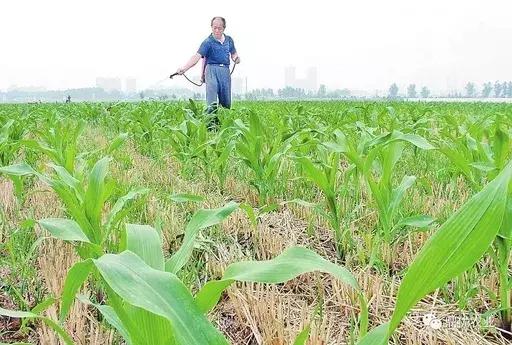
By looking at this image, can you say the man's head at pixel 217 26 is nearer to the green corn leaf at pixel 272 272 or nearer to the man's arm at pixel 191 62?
the man's arm at pixel 191 62

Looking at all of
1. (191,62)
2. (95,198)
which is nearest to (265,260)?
(95,198)

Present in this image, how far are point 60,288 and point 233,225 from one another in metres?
0.82

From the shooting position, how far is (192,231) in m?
1.12

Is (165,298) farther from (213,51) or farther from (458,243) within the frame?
(213,51)

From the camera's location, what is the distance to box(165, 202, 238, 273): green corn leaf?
1.00m

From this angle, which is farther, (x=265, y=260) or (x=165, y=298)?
(x=265, y=260)

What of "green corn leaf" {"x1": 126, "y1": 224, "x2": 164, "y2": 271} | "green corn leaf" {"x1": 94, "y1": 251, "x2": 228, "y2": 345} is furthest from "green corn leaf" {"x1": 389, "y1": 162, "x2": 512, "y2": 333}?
"green corn leaf" {"x1": 126, "y1": 224, "x2": 164, "y2": 271}

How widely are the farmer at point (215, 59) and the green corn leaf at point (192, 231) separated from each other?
4842 mm

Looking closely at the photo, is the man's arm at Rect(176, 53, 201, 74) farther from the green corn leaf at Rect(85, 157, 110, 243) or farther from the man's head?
the green corn leaf at Rect(85, 157, 110, 243)

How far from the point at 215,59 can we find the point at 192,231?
17.2 ft

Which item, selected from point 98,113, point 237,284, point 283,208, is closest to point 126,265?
point 237,284

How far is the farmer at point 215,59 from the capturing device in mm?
6078

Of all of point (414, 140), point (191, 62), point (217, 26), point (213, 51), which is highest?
point (217, 26)

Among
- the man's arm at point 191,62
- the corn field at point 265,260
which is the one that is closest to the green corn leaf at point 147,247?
the corn field at point 265,260
